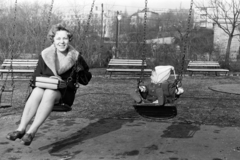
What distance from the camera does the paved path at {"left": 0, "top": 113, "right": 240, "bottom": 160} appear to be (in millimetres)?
3521

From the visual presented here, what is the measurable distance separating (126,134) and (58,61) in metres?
1.35

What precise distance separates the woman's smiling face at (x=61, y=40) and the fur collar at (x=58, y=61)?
0.07 m

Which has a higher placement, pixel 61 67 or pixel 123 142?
pixel 61 67

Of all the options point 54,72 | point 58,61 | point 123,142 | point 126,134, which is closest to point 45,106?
point 54,72

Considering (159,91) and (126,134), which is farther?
(126,134)

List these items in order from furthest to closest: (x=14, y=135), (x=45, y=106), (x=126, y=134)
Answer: (x=126, y=134), (x=45, y=106), (x=14, y=135)

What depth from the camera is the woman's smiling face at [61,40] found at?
3.63 metres

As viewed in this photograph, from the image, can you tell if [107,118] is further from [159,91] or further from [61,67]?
[61,67]

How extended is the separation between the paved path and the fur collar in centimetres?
89

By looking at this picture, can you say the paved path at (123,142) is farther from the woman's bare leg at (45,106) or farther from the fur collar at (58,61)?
the fur collar at (58,61)

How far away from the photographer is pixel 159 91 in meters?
4.11

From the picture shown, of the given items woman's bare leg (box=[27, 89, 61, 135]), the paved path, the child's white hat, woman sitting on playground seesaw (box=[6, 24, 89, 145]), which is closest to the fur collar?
woman sitting on playground seesaw (box=[6, 24, 89, 145])

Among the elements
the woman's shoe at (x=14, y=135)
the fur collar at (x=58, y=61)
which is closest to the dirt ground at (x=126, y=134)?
the woman's shoe at (x=14, y=135)

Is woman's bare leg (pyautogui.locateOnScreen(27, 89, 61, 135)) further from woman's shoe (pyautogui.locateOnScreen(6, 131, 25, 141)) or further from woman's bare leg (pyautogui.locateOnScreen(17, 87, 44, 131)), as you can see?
woman's shoe (pyautogui.locateOnScreen(6, 131, 25, 141))
